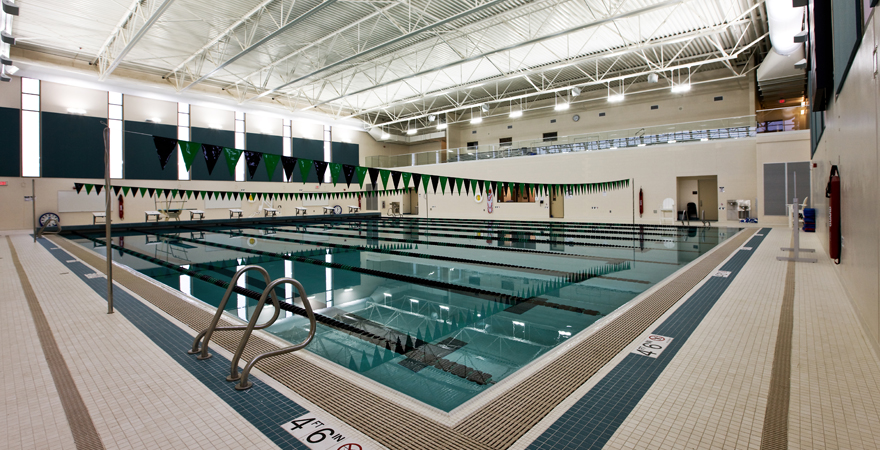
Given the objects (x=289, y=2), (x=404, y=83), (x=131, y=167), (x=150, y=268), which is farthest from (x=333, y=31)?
(x=131, y=167)

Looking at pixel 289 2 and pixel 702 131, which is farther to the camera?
pixel 702 131

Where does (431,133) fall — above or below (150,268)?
above

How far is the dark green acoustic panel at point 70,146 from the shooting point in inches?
595

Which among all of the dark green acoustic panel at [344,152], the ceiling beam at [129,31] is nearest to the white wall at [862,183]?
the ceiling beam at [129,31]

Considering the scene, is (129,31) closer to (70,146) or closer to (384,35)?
(70,146)

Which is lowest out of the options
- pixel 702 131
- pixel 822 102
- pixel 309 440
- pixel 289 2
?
pixel 309 440

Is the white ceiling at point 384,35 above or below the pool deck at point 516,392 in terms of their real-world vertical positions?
above

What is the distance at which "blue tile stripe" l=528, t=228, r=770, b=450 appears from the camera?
5.29 ft

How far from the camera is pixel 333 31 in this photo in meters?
12.7

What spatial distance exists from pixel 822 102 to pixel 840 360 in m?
4.95

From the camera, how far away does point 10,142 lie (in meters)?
14.4

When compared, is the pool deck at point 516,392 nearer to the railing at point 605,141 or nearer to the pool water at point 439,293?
the pool water at point 439,293

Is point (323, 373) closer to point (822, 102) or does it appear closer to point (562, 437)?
point (562, 437)

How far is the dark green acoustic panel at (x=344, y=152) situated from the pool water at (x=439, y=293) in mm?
15535
